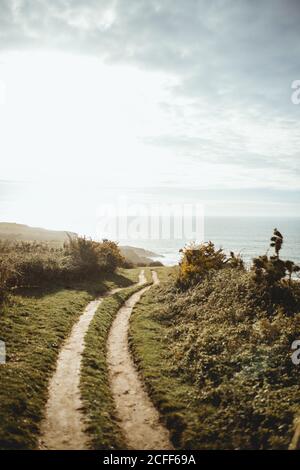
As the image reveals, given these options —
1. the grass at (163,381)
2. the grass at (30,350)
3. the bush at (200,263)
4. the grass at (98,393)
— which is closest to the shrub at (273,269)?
the bush at (200,263)

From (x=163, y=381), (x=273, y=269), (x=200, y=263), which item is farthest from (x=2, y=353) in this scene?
(x=200, y=263)

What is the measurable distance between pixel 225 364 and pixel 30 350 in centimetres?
977

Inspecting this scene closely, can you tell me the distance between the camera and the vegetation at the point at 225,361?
12.2 metres

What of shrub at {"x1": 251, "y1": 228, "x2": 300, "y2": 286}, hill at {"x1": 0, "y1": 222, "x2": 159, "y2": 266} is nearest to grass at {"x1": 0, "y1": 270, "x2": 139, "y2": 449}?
shrub at {"x1": 251, "y1": 228, "x2": 300, "y2": 286}

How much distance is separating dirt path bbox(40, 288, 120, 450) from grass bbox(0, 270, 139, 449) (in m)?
0.33

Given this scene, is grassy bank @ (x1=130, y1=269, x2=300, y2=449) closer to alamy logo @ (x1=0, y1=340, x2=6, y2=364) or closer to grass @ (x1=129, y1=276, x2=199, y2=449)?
grass @ (x1=129, y1=276, x2=199, y2=449)

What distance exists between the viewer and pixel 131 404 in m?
14.4

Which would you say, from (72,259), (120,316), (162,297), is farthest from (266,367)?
(72,259)

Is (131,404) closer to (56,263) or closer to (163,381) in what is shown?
(163,381)

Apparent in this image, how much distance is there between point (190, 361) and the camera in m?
17.9

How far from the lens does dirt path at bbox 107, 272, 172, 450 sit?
1207cm

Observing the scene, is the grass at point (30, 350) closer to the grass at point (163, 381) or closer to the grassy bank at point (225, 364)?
the grass at point (163, 381)

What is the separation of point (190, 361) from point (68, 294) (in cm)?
1662
